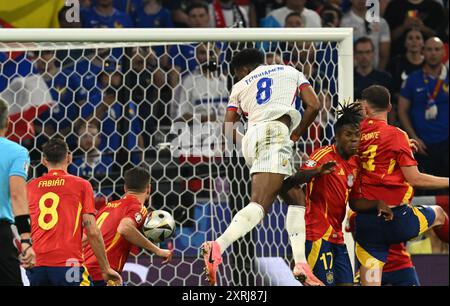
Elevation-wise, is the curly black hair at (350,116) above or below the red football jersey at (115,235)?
above

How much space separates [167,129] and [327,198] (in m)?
2.97

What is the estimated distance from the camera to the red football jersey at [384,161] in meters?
8.87

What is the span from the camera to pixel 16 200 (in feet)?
24.1

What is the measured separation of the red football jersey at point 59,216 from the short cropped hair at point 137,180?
0.64 meters

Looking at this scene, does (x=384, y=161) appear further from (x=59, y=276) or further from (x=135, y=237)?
(x=59, y=276)

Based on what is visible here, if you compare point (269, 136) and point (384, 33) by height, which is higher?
point (384, 33)

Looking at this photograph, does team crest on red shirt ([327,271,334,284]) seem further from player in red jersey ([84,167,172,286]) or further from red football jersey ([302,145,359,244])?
player in red jersey ([84,167,172,286])

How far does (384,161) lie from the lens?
351 inches

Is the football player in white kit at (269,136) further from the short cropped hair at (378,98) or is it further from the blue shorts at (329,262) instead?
the short cropped hair at (378,98)

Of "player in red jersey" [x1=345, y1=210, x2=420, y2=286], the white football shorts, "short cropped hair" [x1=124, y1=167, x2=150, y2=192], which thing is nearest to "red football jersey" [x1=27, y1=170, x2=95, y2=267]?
"short cropped hair" [x1=124, y1=167, x2=150, y2=192]

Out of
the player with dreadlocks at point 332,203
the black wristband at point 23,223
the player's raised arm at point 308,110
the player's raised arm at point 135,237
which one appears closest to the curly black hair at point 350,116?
the player with dreadlocks at point 332,203

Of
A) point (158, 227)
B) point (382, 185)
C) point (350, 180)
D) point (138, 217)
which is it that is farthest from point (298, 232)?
point (138, 217)
